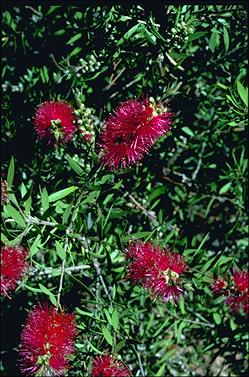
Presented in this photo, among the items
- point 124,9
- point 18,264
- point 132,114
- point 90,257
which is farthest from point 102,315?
point 124,9

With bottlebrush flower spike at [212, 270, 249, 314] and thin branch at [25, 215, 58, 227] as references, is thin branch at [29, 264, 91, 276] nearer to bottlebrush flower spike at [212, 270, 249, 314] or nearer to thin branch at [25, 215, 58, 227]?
thin branch at [25, 215, 58, 227]

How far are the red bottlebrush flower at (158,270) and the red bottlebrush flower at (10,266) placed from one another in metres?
0.25

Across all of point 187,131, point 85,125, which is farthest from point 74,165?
point 187,131

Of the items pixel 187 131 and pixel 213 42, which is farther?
pixel 187 131

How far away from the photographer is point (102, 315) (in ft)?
4.58

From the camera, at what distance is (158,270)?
1.12 metres

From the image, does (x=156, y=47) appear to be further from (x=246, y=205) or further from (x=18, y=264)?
(x=246, y=205)

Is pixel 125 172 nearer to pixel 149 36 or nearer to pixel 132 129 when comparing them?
pixel 132 129

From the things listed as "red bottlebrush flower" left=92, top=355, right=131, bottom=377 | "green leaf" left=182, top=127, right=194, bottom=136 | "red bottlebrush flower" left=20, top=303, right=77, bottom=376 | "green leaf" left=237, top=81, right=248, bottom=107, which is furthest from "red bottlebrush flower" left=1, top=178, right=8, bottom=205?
"green leaf" left=182, top=127, right=194, bottom=136

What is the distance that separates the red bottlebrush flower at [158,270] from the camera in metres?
1.12

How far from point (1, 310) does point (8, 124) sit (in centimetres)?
67

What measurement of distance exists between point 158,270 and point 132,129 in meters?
0.28

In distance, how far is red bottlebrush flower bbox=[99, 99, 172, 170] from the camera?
107 cm

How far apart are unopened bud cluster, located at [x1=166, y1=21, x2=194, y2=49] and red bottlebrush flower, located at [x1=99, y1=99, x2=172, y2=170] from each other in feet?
0.83
